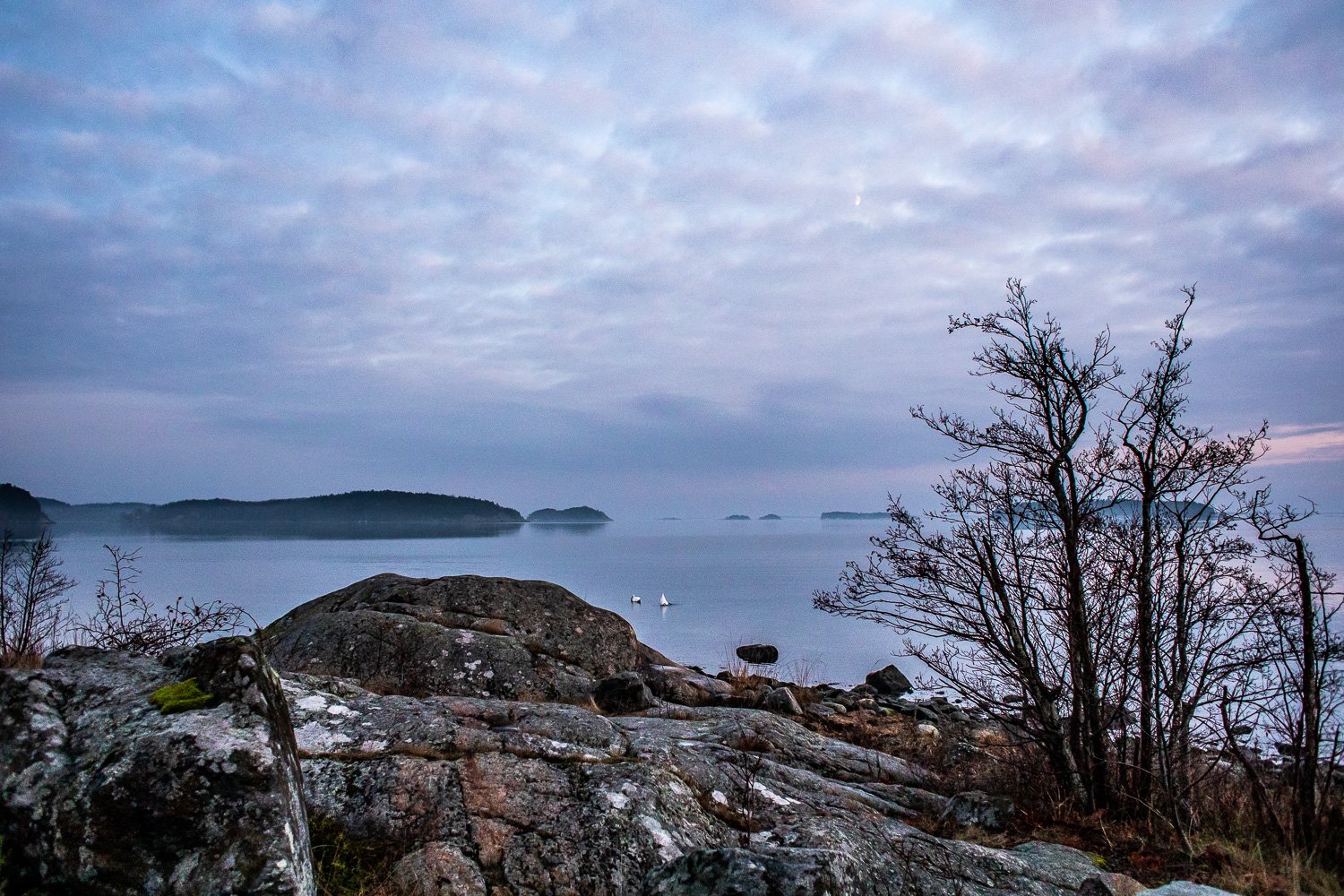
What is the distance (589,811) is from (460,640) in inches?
212

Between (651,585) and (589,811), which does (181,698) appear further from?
(651,585)

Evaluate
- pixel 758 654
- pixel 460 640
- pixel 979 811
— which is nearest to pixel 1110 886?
pixel 979 811

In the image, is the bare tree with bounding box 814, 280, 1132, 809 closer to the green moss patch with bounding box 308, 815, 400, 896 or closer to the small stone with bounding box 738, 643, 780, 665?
the green moss patch with bounding box 308, 815, 400, 896

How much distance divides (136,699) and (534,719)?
2967 mm

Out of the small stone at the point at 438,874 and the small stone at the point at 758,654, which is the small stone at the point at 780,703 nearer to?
the small stone at the point at 438,874

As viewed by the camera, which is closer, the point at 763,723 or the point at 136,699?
the point at 136,699

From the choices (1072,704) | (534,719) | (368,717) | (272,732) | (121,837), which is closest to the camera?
(121,837)

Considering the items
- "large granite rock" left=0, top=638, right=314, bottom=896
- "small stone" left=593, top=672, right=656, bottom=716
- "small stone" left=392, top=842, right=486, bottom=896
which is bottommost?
"small stone" left=593, top=672, right=656, bottom=716

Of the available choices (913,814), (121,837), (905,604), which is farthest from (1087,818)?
(121,837)

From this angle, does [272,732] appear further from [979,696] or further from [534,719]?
[979,696]

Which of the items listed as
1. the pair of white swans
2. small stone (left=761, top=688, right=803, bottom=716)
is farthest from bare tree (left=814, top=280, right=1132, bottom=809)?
the pair of white swans

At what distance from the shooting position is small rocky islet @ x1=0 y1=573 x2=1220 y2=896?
3266mm

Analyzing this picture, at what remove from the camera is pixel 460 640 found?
960cm

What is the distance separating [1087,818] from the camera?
6910 mm
